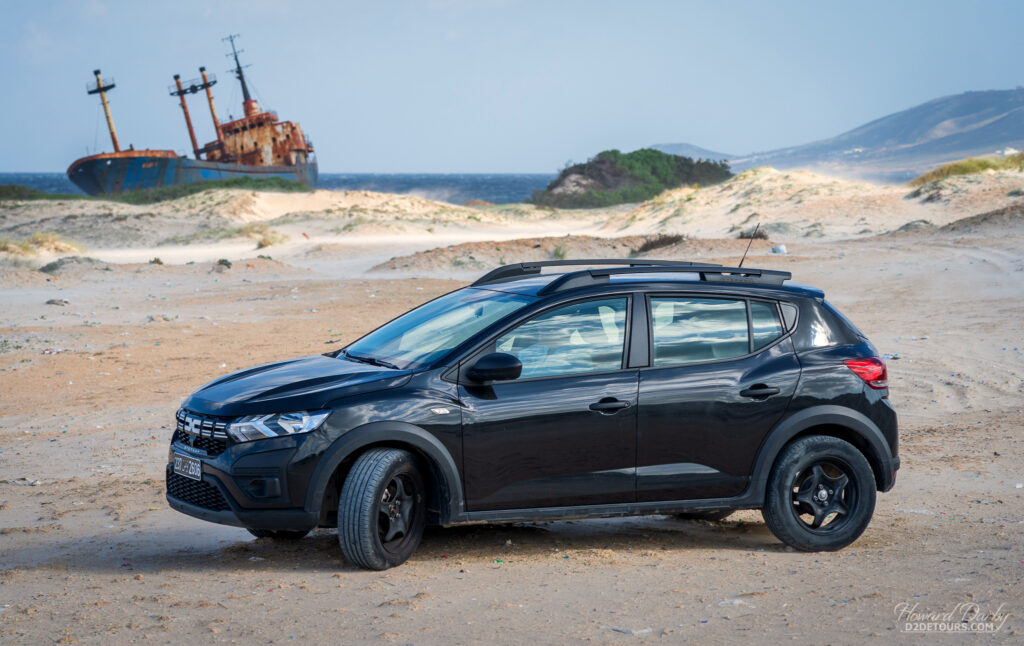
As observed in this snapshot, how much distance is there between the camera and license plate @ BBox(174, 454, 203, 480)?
5.81 meters

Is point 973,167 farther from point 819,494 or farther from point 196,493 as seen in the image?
point 196,493

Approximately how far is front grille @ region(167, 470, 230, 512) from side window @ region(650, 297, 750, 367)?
8.16 ft

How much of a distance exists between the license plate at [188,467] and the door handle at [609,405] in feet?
6.96

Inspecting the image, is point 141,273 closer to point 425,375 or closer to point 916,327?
point 916,327

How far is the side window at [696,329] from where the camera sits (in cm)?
627

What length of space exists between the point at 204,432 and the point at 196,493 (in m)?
0.35

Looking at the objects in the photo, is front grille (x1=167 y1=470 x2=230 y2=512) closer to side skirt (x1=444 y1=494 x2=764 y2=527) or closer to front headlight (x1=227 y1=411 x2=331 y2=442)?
front headlight (x1=227 y1=411 x2=331 y2=442)

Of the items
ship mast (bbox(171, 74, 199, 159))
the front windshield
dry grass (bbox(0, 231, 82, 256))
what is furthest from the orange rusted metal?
the front windshield

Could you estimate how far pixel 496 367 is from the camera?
5719mm

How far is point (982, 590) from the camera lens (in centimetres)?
552

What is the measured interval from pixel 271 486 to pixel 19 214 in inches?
2044

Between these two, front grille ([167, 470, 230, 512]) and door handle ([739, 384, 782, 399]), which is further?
door handle ([739, 384, 782, 399])

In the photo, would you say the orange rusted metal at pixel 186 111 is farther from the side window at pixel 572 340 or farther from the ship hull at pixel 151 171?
the side window at pixel 572 340

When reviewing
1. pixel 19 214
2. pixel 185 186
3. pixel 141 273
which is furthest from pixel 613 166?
pixel 141 273
